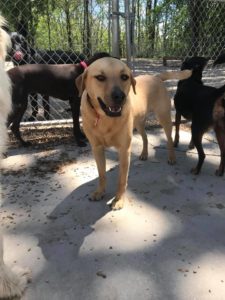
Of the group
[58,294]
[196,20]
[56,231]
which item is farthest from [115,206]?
[196,20]

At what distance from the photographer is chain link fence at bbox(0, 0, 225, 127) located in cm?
571

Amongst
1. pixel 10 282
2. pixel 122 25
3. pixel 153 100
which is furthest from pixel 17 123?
pixel 122 25

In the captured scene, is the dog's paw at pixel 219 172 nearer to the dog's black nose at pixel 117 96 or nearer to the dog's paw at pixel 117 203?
the dog's paw at pixel 117 203

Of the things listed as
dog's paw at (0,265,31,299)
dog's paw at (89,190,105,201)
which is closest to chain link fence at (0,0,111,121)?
dog's paw at (89,190,105,201)

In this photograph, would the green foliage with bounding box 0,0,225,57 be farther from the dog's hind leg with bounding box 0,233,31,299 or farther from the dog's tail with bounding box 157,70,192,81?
the dog's hind leg with bounding box 0,233,31,299

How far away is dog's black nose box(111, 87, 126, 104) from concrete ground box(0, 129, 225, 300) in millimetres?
814

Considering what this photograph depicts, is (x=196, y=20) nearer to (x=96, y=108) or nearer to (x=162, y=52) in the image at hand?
(x=162, y=52)

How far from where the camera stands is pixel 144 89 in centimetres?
346

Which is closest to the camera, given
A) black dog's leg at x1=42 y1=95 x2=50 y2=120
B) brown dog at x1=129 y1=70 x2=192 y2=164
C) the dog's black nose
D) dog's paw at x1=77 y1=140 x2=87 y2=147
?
the dog's black nose

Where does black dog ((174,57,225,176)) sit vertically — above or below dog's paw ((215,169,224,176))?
above

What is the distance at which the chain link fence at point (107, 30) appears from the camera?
5.71 m

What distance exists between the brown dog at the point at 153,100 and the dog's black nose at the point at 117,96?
0.58 meters

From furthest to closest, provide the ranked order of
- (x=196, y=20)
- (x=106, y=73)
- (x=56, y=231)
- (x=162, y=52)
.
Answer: (x=162, y=52)
(x=196, y=20)
(x=106, y=73)
(x=56, y=231)

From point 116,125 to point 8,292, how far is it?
1.41 m
